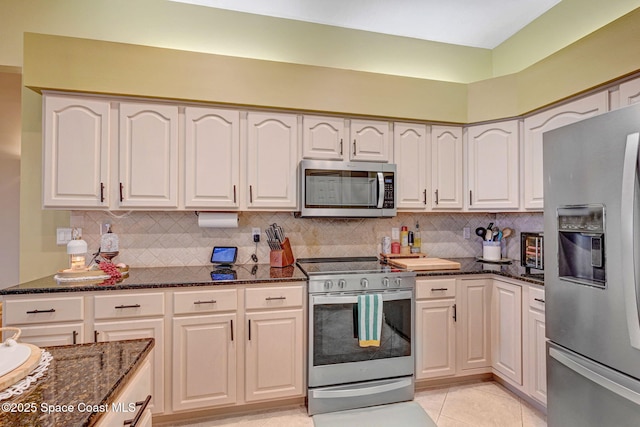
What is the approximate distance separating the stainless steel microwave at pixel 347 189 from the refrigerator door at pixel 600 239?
1.12 metres

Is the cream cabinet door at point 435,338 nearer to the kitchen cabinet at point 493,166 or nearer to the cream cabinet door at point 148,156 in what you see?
the kitchen cabinet at point 493,166

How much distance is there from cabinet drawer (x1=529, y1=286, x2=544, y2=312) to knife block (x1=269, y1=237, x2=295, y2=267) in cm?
182

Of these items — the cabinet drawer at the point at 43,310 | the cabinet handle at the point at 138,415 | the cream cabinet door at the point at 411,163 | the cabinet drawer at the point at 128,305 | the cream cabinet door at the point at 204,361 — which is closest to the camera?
the cabinet handle at the point at 138,415

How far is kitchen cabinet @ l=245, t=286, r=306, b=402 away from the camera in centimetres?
217

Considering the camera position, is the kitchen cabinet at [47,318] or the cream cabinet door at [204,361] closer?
the kitchen cabinet at [47,318]

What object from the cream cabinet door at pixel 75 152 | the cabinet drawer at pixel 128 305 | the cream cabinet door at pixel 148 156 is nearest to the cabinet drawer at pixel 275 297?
the cabinet drawer at pixel 128 305

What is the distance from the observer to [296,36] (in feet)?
9.45

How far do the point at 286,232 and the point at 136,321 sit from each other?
1320mm

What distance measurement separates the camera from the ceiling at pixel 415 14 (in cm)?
262

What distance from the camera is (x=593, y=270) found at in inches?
60.1

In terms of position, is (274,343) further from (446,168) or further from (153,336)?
(446,168)

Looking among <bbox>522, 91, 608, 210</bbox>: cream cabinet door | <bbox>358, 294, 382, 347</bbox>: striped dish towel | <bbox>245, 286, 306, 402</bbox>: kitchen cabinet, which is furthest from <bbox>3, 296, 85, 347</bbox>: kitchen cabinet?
<bbox>522, 91, 608, 210</bbox>: cream cabinet door

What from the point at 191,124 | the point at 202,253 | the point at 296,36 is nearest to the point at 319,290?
the point at 202,253

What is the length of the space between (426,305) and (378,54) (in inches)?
94.1
